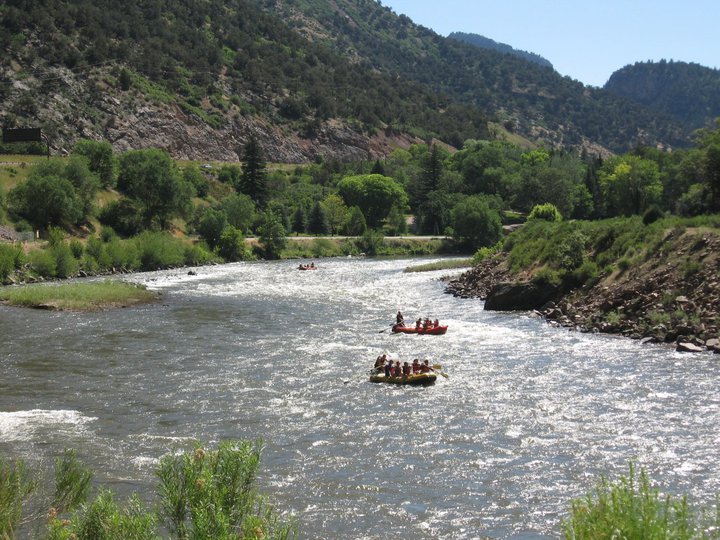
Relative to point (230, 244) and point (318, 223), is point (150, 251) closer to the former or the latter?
point (230, 244)

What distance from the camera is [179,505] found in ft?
30.0

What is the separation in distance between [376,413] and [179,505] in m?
14.2

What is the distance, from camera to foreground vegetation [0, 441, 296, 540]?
821 cm

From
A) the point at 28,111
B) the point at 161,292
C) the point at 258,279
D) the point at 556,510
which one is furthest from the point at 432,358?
the point at 28,111

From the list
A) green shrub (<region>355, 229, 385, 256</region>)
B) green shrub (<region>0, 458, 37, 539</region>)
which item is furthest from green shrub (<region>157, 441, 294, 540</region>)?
green shrub (<region>355, 229, 385, 256</region>)

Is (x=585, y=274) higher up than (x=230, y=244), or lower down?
higher up

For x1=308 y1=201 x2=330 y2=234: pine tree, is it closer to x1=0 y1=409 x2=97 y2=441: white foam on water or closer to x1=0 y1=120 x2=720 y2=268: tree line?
x1=0 y1=120 x2=720 y2=268: tree line

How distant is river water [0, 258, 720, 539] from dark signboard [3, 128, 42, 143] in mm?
76304

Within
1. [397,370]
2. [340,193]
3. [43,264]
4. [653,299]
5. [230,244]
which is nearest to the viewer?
[397,370]

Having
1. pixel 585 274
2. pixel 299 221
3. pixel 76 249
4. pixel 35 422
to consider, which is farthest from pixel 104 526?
pixel 299 221

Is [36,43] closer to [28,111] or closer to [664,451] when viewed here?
[28,111]

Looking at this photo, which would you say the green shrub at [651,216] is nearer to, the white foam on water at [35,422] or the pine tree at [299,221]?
the white foam on water at [35,422]

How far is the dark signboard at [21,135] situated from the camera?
107m

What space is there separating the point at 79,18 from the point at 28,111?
45.3 metres
